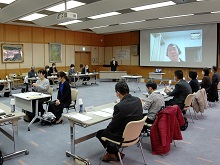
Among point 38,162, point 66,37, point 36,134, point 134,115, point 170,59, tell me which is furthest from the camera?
point 66,37

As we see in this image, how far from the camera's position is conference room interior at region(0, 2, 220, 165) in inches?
130

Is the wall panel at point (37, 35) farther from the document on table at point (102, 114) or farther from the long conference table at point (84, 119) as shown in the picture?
the document on table at point (102, 114)

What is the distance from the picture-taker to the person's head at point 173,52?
12.0m

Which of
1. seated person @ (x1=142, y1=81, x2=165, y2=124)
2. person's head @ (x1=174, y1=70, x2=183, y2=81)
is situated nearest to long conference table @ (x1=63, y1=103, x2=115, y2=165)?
seated person @ (x1=142, y1=81, x2=165, y2=124)

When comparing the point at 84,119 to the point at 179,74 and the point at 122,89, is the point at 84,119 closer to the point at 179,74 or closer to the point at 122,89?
the point at 122,89

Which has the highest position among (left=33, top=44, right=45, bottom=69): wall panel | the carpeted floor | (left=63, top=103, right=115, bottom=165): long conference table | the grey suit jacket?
(left=33, top=44, right=45, bottom=69): wall panel

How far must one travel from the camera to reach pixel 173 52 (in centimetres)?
1215

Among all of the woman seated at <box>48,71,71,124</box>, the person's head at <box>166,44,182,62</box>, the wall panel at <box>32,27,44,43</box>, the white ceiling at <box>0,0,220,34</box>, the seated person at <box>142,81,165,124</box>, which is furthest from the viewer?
the wall panel at <box>32,27,44,43</box>

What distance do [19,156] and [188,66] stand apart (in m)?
10.4

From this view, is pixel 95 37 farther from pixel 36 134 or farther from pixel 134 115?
pixel 134 115

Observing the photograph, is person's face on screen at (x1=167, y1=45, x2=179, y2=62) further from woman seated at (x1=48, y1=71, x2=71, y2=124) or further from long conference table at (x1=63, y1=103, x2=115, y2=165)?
long conference table at (x1=63, y1=103, x2=115, y2=165)

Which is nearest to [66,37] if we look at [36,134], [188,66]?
[188,66]

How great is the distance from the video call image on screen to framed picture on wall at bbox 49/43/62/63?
5804mm

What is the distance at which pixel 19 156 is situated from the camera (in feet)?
10.7
